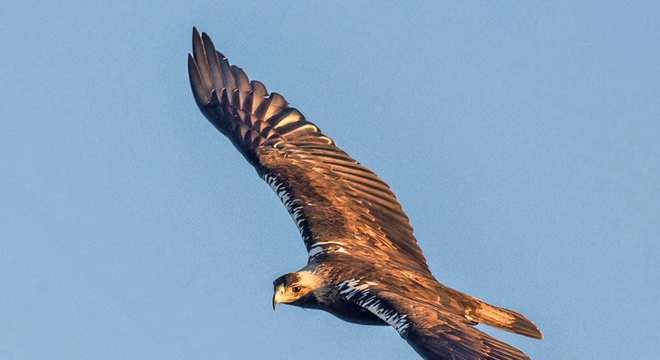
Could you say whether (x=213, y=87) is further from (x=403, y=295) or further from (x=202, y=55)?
(x=403, y=295)

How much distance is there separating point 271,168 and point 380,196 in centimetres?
163

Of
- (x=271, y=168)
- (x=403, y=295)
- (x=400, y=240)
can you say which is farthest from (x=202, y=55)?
(x=403, y=295)

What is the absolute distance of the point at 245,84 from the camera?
79.0ft

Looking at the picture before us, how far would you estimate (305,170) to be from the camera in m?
22.6

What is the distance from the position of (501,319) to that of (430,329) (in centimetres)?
275

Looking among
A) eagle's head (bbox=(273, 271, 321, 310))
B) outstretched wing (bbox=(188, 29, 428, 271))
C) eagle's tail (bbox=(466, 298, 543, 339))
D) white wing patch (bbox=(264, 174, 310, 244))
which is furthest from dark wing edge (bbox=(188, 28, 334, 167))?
eagle's tail (bbox=(466, 298, 543, 339))

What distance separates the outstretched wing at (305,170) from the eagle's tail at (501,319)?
1.13 metres

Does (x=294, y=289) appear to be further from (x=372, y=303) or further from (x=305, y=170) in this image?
(x=305, y=170)

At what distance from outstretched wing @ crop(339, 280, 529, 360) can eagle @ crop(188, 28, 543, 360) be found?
2cm

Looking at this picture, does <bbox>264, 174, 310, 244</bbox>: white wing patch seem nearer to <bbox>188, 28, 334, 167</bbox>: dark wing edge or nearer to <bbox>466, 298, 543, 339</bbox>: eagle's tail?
<bbox>188, 28, 334, 167</bbox>: dark wing edge

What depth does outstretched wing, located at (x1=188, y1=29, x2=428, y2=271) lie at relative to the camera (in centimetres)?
2156

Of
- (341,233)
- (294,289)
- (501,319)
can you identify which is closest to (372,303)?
(294,289)

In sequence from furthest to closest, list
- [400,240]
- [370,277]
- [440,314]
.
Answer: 1. [400,240]
2. [370,277]
3. [440,314]

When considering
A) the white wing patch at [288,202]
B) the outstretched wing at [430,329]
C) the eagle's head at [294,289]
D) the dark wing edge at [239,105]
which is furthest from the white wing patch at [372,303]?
the dark wing edge at [239,105]
